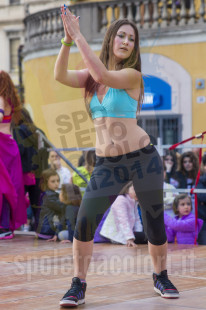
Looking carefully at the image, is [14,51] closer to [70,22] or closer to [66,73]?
[66,73]

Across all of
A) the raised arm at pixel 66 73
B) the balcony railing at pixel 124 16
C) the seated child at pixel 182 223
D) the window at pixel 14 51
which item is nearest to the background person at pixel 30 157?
the seated child at pixel 182 223

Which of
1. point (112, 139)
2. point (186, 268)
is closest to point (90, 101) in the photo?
point (112, 139)

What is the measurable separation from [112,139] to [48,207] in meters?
3.79

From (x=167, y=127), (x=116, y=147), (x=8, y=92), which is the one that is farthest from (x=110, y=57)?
(x=167, y=127)

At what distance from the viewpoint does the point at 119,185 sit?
439cm

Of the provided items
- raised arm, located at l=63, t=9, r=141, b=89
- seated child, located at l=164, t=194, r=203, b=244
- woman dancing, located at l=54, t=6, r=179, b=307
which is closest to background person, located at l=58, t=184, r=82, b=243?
seated child, located at l=164, t=194, r=203, b=244

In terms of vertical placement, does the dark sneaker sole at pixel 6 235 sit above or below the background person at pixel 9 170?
below

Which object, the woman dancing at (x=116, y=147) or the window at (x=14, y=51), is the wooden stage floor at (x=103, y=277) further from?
the window at (x=14, y=51)

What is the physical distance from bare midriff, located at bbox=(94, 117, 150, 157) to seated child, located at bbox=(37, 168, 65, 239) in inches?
139

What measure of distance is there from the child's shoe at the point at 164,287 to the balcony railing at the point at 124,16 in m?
13.4

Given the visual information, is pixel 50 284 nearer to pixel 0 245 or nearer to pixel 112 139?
pixel 112 139

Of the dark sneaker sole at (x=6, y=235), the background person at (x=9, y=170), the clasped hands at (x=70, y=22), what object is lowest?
the dark sneaker sole at (x=6, y=235)

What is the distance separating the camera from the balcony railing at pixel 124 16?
17594 mm

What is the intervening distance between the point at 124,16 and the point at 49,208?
37.8ft
